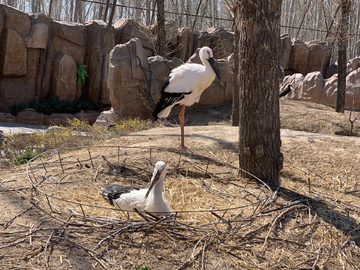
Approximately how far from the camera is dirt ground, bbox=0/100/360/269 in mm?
2375

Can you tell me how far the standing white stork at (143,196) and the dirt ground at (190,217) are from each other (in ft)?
0.34

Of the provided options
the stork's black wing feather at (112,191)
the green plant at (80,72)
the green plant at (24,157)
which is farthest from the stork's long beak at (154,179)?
the green plant at (80,72)

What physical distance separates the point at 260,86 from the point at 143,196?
164cm

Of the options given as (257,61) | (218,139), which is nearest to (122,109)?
(218,139)

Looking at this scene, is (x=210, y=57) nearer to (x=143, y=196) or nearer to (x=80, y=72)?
(x=143, y=196)

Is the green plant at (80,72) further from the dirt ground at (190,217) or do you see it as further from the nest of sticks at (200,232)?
the nest of sticks at (200,232)

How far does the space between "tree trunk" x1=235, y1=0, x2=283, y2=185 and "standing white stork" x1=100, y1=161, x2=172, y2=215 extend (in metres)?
1.16

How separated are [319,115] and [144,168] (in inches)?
303

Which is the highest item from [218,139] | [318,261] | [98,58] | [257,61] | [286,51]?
[286,51]

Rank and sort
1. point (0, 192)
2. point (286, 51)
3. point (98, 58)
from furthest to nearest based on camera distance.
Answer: point (286, 51), point (98, 58), point (0, 192)

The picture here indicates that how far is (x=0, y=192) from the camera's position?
3291 millimetres

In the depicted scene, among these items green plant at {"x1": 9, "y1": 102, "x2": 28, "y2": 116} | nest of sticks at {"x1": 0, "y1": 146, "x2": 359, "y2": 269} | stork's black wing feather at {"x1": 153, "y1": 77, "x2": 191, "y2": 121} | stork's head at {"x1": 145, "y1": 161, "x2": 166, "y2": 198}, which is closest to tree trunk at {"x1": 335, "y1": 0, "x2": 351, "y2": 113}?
stork's black wing feather at {"x1": 153, "y1": 77, "x2": 191, "y2": 121}

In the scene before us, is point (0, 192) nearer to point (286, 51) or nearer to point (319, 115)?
point (319, 115)

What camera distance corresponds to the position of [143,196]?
313 cm
